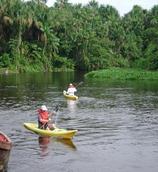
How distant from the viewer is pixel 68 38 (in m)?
118

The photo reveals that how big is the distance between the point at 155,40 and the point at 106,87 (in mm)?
34751

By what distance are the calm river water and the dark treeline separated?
46943mm

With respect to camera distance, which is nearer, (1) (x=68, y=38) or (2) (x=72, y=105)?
(2) (x=72, y=105)

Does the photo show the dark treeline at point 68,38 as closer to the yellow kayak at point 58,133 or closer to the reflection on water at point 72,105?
the reflection on water at point 72,105

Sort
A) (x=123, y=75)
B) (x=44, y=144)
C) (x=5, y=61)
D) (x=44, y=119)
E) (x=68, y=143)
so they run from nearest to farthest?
(x=44, y=144)
(x=68, y=143)
(x=44, y=119)
(x=123, y=75)
(x=5, y=61)

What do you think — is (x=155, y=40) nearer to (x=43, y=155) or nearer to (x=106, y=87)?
(x=106, y=87)

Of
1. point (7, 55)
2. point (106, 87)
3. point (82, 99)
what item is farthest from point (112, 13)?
point (82, 99)

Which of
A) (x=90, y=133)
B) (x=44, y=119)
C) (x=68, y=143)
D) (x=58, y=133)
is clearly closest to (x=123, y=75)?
(x=90, y=133)

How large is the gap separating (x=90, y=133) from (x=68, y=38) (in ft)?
290

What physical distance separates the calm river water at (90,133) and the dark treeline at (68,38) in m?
46.9

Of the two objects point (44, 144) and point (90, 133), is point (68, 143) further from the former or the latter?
point (90, 133)

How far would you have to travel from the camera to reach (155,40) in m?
94.4

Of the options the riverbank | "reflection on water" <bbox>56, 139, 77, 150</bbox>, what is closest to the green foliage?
the riverbank

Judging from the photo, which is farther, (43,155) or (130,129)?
(130,129)
